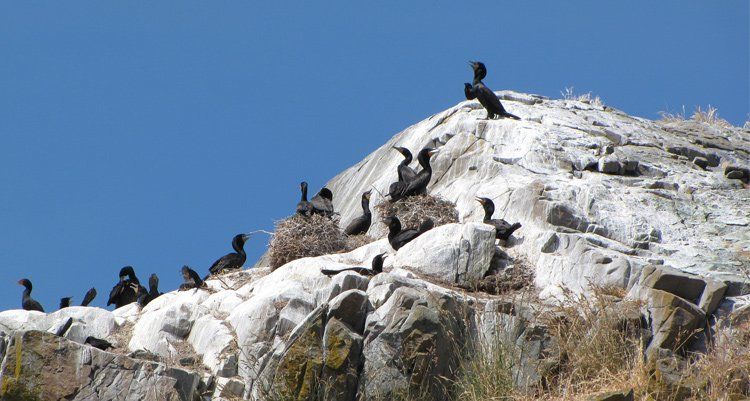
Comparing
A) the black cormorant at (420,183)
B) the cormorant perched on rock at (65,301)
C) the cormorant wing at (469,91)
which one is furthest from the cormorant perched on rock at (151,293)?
the cormorant wing at (469,91)

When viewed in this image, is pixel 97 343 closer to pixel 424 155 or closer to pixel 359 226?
pixel 359 226

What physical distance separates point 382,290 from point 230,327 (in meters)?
2.75

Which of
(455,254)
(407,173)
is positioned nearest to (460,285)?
(455,254)

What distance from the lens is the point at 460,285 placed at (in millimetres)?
17484

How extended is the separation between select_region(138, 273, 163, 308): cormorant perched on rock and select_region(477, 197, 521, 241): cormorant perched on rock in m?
6.23

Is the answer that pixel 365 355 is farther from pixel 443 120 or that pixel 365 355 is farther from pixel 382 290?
pixel 443 120

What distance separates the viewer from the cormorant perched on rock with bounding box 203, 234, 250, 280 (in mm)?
21094

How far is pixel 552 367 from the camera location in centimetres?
1480

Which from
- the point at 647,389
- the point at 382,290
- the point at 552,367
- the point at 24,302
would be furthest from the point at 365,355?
the point at 24,302

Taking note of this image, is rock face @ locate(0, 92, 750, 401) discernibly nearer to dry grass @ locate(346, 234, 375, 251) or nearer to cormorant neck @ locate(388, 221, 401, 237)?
dry grass @ locate(346, 234, 375, 251)

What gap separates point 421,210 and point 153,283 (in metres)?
5.60

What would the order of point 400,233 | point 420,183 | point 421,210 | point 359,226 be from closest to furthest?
1. point 400,233
2. point 421,210
3. point 420,183
4. point 359,226

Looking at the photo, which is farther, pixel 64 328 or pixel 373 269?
pixel 64 328

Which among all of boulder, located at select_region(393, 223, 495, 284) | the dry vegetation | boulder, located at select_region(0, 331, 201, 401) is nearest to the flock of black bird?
boulder, located at select_region(393, 223, 495, 284)
